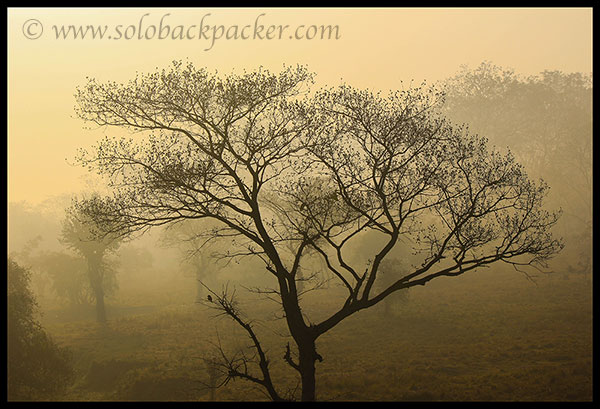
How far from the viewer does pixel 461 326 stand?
37312 mm

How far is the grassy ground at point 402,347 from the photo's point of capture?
24438 mm

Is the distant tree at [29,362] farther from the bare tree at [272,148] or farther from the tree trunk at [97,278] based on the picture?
the tree trunk at [97,278]

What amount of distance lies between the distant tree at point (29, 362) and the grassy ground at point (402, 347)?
3.04m

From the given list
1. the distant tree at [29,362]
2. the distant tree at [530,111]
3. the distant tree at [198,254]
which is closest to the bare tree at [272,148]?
the distant tree at [29,362]

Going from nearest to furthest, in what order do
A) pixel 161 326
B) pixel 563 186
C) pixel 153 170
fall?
pixel 153 170 < pixel 161 326 < pixel 563 186

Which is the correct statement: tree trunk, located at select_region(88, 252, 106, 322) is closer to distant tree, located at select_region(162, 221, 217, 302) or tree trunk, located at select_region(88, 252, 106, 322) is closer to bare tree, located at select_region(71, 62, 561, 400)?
distant tree, located at select_region(162, 221, 217, 302)

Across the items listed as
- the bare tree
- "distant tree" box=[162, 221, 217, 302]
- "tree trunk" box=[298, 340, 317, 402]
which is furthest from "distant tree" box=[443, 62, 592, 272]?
"tree trunk" box=[298, 340, 317, 402]

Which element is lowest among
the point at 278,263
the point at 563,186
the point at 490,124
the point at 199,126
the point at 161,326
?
the point at 161,326

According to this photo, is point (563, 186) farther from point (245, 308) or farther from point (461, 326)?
point (245, 308)

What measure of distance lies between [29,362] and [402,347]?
24129 mm

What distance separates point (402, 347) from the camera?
33.4 meters

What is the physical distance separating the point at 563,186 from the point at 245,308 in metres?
51.1

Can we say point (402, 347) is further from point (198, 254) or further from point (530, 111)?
point (530, 111)
